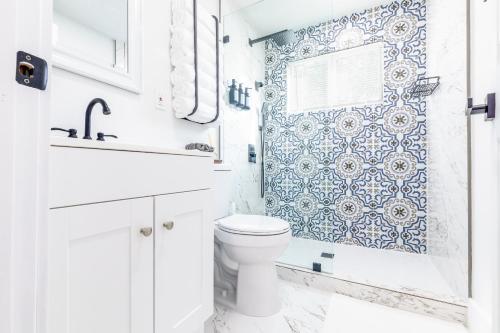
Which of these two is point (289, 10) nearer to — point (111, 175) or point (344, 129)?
point (344, 129)

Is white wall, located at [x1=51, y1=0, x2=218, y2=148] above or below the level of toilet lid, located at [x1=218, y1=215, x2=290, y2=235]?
above

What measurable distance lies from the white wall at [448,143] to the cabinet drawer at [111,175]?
1407 mm

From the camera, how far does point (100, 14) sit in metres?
1.17

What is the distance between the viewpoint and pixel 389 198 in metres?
2.12

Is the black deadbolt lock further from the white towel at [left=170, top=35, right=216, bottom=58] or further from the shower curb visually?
the shower curb

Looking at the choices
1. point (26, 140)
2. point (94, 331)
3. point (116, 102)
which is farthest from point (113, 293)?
point (116, 102)

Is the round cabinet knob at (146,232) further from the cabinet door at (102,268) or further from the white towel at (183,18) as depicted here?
the white towel at (183,18)

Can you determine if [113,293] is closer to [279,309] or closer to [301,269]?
[279,309]

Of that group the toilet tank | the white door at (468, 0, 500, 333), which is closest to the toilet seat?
the toilet tank

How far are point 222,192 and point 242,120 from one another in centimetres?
79

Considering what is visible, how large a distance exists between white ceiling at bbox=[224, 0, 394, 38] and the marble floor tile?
2.20 metres

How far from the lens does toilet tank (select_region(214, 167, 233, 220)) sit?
1.58 m

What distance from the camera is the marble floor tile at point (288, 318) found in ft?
3.90

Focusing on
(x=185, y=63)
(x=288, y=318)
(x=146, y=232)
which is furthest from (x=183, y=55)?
(x=288, y=318)
